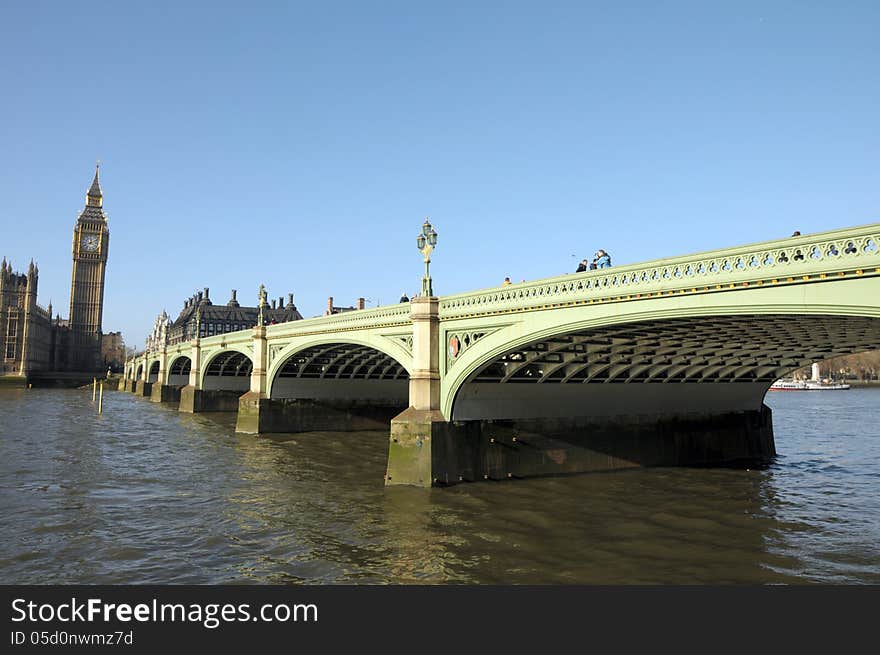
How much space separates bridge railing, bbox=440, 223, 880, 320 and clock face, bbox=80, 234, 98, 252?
157855mm

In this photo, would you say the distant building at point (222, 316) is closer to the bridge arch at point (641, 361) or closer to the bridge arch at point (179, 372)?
the bridge arch at point (179, 372)

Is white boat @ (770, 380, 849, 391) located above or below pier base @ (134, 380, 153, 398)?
above

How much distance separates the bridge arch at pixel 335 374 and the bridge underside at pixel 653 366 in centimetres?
1268

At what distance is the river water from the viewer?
42.5ft

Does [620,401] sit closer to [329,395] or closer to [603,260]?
[603,260]

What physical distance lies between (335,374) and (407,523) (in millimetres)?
26352

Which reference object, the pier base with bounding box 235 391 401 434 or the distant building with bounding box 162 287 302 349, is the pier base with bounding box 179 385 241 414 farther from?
the distant building with bounding box 162 287 302 349

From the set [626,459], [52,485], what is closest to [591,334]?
[626,459]

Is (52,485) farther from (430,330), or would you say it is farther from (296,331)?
(296,331)

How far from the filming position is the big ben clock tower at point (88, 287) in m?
145

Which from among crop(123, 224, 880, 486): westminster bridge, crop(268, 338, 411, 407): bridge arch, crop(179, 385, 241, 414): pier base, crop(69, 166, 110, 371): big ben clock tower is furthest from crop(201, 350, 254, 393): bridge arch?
crop(69, 166, 110, 371): big ben clock tower

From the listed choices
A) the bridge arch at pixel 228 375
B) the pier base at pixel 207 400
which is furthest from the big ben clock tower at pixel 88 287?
the pier base at pixel 207 400

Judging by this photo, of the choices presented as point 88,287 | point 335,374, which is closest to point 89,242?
point 88,287

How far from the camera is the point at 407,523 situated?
54.7 feet
